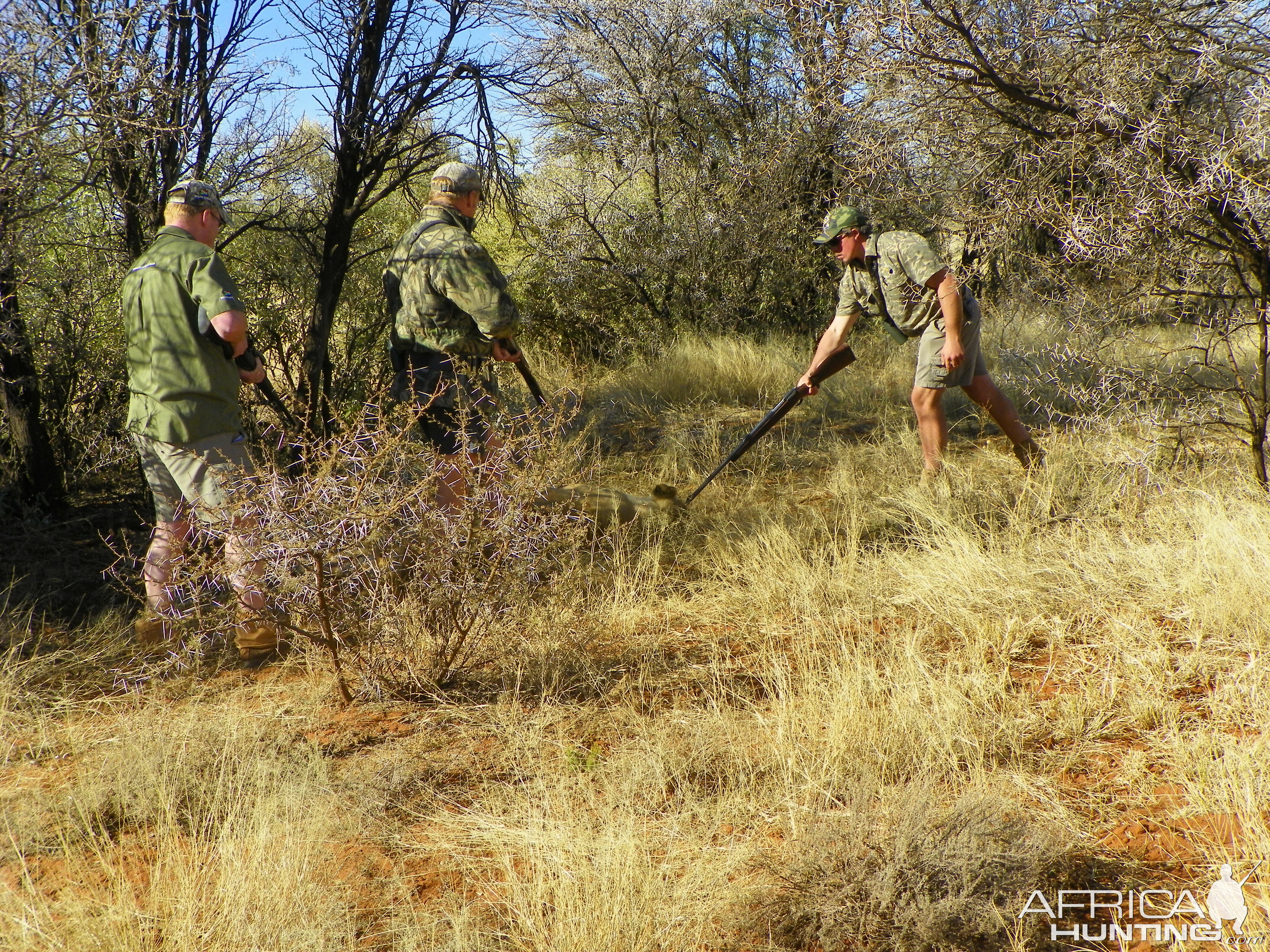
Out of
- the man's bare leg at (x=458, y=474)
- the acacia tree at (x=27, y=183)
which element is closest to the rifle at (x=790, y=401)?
the man's bare leg at (x=458, y=474)

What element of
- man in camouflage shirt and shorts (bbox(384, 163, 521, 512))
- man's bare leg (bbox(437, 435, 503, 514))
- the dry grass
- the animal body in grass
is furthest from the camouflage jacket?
the dry grass

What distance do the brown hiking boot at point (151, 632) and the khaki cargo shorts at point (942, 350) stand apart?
3.99 m

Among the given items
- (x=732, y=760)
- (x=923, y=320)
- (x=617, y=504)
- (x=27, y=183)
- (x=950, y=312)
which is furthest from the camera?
(x=923, y=320)

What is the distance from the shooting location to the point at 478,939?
2.30 metres

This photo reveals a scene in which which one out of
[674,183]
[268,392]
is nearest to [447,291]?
[268,392]

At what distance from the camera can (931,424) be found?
5.63 meters

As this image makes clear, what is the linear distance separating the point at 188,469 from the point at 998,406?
165 inches

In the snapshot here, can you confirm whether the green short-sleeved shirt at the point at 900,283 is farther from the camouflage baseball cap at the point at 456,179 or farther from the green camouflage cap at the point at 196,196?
the green camouflage cap at the point at 196,196

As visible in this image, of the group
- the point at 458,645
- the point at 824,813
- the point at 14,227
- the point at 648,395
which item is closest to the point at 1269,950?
the point at 824,813

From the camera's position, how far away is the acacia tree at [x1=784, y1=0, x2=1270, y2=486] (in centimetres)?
462

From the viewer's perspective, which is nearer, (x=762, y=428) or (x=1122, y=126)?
(x=1122, y=126)

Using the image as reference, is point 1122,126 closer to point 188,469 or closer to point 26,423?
point 188,469

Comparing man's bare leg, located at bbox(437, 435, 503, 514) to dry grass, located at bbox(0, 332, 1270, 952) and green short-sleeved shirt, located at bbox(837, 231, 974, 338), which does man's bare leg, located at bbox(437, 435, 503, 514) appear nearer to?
dry grass, located at bbox(0, 332, 1270, 952)

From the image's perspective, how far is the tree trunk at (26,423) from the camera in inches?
206
